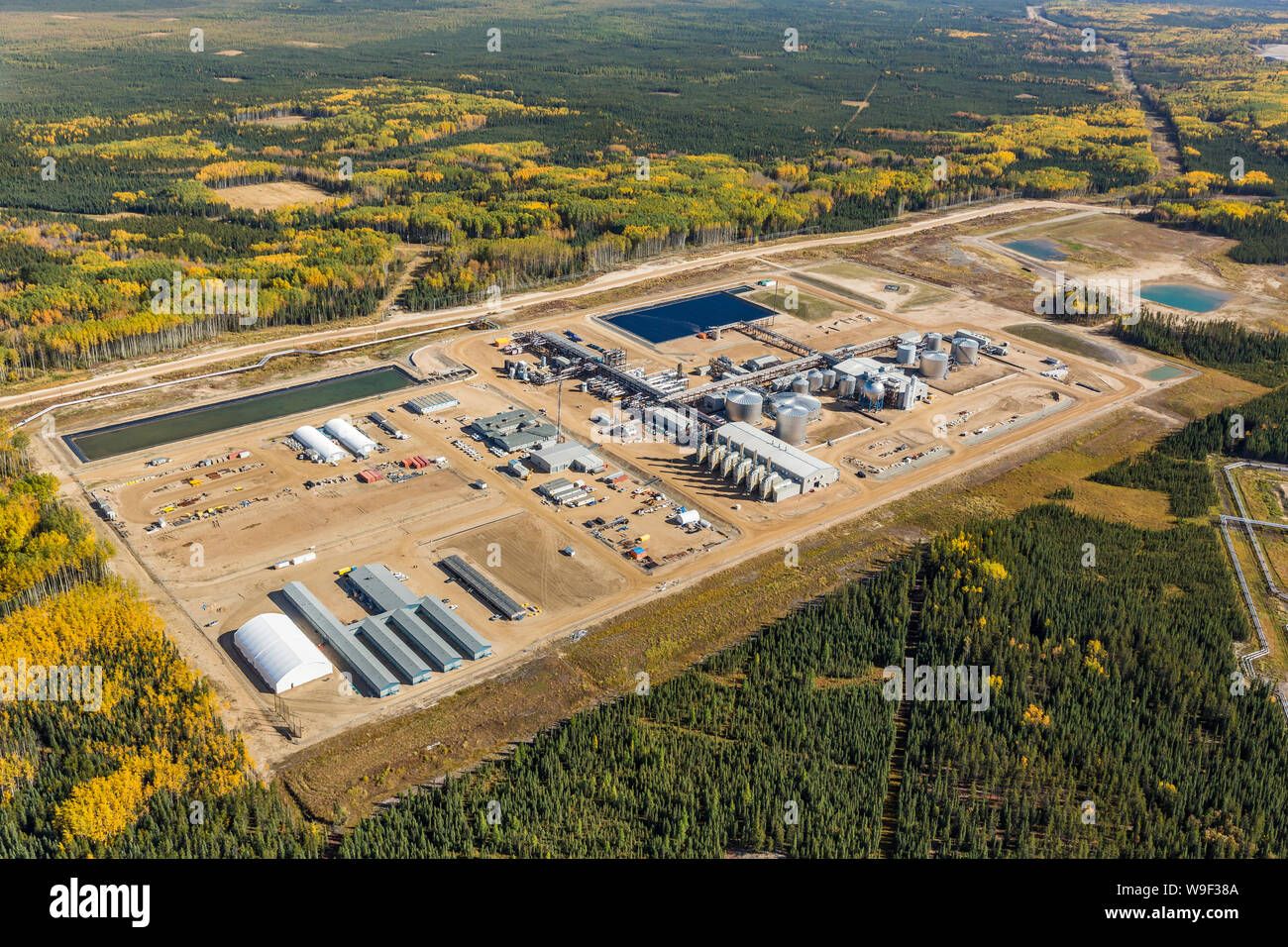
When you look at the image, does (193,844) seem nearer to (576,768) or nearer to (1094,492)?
(576,768)

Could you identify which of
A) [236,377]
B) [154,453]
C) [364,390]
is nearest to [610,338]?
[364,390]

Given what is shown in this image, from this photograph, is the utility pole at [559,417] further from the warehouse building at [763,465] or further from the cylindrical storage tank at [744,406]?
the cylindrical storage tank at [744,406]

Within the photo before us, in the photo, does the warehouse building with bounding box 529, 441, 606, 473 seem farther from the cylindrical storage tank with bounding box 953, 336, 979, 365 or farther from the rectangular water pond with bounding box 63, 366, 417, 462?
the cylindrical storage tank with bounding box 953, 336, 979, 365

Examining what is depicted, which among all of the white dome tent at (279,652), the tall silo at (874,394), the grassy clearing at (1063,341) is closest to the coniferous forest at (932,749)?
the white dome tent at (279,652)

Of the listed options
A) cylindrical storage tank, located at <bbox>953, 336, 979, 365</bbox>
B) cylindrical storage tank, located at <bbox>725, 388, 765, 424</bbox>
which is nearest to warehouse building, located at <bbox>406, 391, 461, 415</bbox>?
cylindrical storage tank, located at <bbox>725, 388, 765, 424</bbox>

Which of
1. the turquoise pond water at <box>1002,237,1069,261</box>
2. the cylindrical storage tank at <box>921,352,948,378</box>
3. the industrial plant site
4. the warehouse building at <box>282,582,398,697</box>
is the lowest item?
the warehouse building at <box>282,582,398,697</box>
